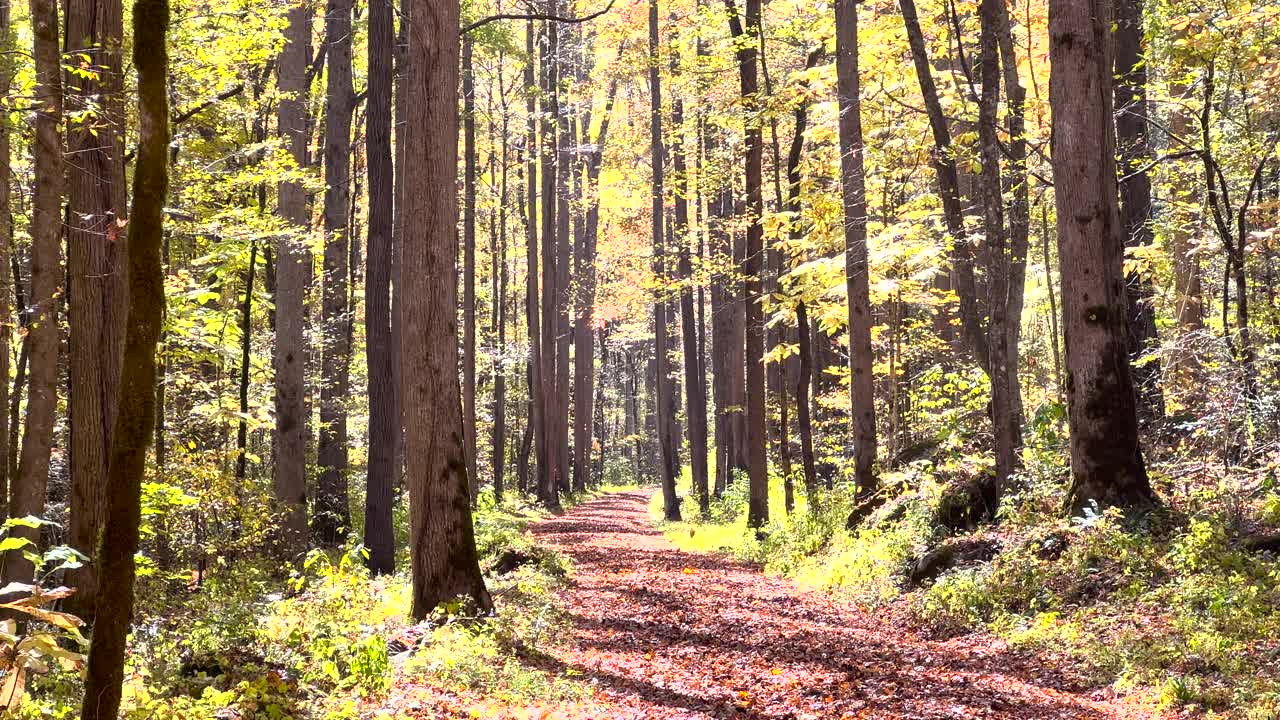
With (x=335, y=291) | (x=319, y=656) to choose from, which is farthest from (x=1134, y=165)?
(x=335, y=291)

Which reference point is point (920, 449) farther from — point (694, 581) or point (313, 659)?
point (313, 659)

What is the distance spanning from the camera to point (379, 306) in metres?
14.2

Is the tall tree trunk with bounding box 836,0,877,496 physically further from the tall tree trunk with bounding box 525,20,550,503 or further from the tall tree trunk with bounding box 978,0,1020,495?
the tall tree trunk with bounding box 525,20,550,503

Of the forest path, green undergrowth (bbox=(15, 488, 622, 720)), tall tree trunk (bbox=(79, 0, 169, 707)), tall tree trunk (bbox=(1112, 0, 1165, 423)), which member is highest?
tall tree trunk (bbox=(1112, 0, 1165, 423))

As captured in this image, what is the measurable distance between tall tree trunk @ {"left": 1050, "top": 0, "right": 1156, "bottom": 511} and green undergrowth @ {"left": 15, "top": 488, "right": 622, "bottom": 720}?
218 inches

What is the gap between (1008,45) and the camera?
12.4m

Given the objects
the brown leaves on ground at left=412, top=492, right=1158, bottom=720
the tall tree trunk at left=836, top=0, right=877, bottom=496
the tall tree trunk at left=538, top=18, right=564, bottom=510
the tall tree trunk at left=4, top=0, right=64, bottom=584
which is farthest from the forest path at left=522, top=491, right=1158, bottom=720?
the tall tree trunk at left=538, top=18, right=564, bottom=510

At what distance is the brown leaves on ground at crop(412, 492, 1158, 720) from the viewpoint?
20.9 feet

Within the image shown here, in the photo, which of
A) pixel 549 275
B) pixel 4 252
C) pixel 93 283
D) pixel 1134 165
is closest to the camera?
pixel 93 283

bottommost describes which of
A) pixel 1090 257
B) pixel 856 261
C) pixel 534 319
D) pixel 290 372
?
pixel 290 372

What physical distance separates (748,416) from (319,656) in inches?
483

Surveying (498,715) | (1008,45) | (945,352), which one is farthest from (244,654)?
(945,352)

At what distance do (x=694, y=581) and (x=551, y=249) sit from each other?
17.4m

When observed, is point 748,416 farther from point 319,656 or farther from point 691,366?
point 319,656
